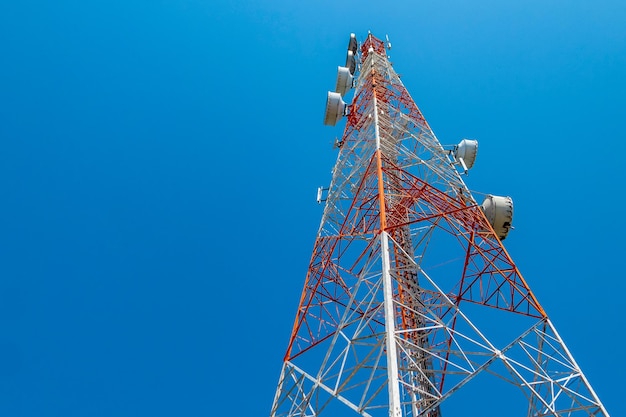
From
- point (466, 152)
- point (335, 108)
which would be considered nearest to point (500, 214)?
point (466, 152)

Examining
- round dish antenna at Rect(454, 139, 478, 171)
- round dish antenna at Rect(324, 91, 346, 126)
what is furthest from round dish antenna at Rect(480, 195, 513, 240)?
round dish antenna at Rect(324, 91, 346, 126)

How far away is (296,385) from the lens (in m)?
9.20

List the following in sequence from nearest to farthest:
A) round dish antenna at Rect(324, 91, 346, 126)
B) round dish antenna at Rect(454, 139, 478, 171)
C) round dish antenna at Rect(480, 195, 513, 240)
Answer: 1. round dish antenna at Rect(480, 195, 513, 240)
2. round dish antenna at Rect(454, 139, 478, 171)
3. round dish antenna at Rect(324, 91, 346, 126)

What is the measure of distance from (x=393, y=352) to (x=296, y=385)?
326 cm

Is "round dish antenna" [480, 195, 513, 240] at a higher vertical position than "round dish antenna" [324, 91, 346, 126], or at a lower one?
lower

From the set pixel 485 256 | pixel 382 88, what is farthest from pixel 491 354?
pixel 382 88

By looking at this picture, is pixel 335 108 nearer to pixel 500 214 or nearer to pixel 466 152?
pixel 466 152

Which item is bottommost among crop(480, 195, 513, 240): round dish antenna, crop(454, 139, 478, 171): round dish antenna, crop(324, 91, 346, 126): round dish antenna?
crop(480, 195, 513, 240): round dish antenna

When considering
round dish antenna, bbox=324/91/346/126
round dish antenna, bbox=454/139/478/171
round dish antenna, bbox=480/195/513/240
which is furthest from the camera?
round dish antenna, bbox=324/91/346/126

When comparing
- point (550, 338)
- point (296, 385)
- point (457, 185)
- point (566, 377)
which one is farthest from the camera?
point (457, 185)

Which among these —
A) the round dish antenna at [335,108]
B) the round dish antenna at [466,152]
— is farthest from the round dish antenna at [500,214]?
the round dish antenna at [335,108]

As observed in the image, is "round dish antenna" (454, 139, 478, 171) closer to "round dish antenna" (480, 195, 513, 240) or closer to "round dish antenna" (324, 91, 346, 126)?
"round dish antenna" (480, 195, 513, 240)

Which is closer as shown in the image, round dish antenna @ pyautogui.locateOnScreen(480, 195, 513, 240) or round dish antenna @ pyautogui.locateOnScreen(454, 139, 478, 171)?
round dish antenna @ pyautogui.locateOnScreen(480, 195, 513, 240)

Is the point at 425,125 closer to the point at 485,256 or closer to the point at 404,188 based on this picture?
the point at 404,188
